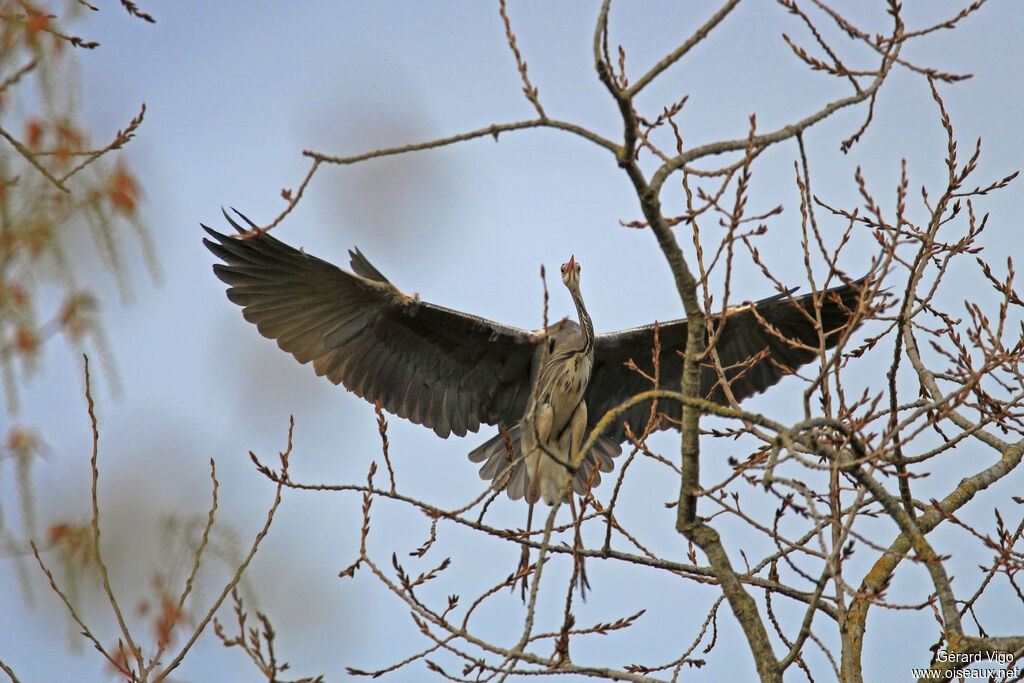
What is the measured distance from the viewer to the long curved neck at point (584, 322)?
6609 millimetres

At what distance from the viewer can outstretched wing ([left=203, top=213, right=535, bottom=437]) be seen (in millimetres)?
6629

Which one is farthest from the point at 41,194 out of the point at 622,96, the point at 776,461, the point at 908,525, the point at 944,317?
the point at 944,317

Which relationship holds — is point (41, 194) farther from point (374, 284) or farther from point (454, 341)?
point (454, 341)

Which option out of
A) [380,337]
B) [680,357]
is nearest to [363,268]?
[380,337]

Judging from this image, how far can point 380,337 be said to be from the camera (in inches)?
272

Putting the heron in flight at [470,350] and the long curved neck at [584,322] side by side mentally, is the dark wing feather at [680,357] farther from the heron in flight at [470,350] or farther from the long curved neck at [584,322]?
the long curved neck at [584,322]

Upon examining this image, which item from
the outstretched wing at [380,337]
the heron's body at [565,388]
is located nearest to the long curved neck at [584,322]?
the heron's body at [565,388]

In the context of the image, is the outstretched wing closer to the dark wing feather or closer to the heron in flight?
the heron in flight

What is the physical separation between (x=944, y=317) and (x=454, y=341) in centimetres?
337

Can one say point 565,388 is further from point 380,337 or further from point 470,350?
point 380,337

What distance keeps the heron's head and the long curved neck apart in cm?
2

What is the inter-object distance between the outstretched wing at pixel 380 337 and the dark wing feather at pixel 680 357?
0.65 m

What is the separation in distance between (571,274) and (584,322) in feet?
1.08

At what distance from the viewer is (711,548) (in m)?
3.52
